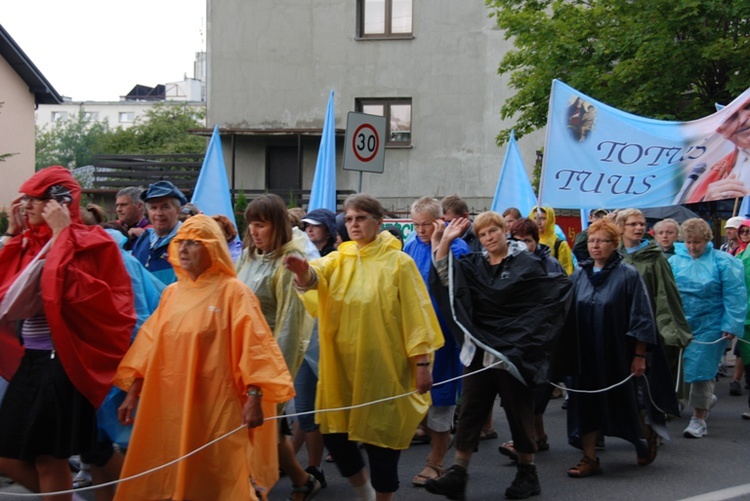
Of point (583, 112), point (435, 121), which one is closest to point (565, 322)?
point (583, 112)

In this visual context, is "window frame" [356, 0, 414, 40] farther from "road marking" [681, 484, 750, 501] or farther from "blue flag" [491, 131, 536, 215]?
"road marking" [681, 484, 750, 501]

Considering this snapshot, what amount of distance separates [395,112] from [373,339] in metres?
22.7

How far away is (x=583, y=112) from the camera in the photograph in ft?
36.4

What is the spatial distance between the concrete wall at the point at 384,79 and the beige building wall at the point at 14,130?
912cm

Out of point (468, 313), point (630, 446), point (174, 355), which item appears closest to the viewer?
point (174, 355)

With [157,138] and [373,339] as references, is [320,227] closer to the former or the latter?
[373,339]

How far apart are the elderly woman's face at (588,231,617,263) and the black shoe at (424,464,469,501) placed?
197cm

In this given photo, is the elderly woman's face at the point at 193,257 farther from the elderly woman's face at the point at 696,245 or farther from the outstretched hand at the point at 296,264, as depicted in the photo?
the elderly woman's face at the point at 696,245

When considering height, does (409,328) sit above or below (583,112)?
below

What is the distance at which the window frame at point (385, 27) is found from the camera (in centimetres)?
2734

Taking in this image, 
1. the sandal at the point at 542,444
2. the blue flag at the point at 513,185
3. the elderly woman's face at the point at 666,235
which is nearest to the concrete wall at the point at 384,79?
the blue flag at the point at 513,185

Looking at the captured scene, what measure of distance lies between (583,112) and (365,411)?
648 centimetres

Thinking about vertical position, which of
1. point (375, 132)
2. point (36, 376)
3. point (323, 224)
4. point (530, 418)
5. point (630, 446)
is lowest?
point (630, 446)

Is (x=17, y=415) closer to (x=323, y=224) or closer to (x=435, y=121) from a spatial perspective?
(x=323, y=224)
